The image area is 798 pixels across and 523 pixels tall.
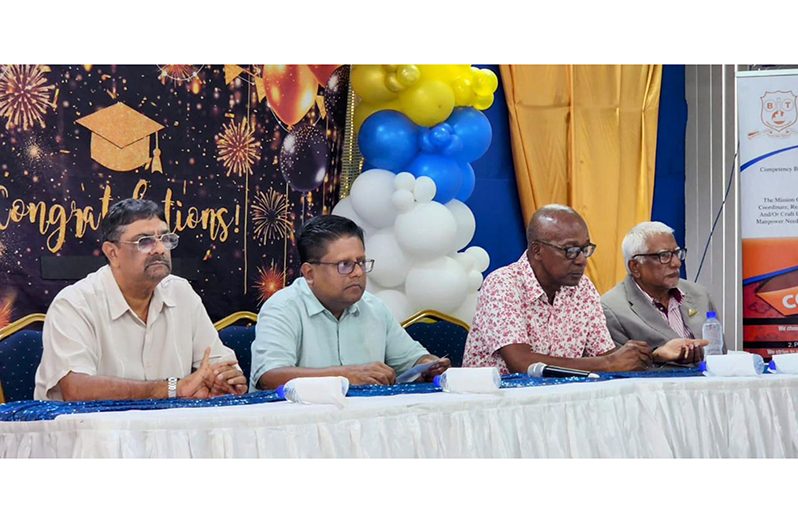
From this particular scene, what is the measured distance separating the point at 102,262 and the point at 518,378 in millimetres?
2137

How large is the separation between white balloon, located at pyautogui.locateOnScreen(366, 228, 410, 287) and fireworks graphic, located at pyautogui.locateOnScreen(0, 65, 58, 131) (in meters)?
1.54

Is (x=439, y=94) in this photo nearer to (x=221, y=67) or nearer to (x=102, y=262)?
(x=221, y=67)

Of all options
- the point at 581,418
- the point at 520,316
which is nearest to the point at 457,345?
the point at 520,316

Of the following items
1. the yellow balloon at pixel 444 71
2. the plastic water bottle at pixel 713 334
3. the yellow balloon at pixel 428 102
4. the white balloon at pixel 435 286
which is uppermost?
the yellow balloon at pixel 444 71

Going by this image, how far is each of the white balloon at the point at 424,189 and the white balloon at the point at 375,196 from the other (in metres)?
0.13

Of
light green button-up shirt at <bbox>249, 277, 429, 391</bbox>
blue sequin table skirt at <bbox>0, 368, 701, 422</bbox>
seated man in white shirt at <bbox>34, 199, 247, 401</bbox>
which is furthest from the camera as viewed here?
light green button-up shirt at <bbox>249, 277, 429, 391</bbox>

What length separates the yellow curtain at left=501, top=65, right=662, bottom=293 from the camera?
6102 mm

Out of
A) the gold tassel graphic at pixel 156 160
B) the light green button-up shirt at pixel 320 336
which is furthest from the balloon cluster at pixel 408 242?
the light green button-up shirt at pixel 320 336

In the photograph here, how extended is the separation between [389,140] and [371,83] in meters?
0.27

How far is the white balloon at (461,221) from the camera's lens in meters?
5.06

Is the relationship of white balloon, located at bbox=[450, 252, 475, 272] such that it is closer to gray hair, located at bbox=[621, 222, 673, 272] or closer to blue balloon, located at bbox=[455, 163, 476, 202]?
blue balloon, located at bbox=[455, 163, 476, 202]

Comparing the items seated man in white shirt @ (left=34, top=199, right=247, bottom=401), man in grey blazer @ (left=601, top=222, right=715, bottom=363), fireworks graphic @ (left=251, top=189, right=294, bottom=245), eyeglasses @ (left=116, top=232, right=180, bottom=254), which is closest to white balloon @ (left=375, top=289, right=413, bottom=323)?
fireworks graphic @ (left=251, top=189, right=294, bottom=245)

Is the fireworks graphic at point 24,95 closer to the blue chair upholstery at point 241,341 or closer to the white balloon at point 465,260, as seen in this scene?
the blue chair upholstery at point 241,341

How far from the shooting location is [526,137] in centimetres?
609
